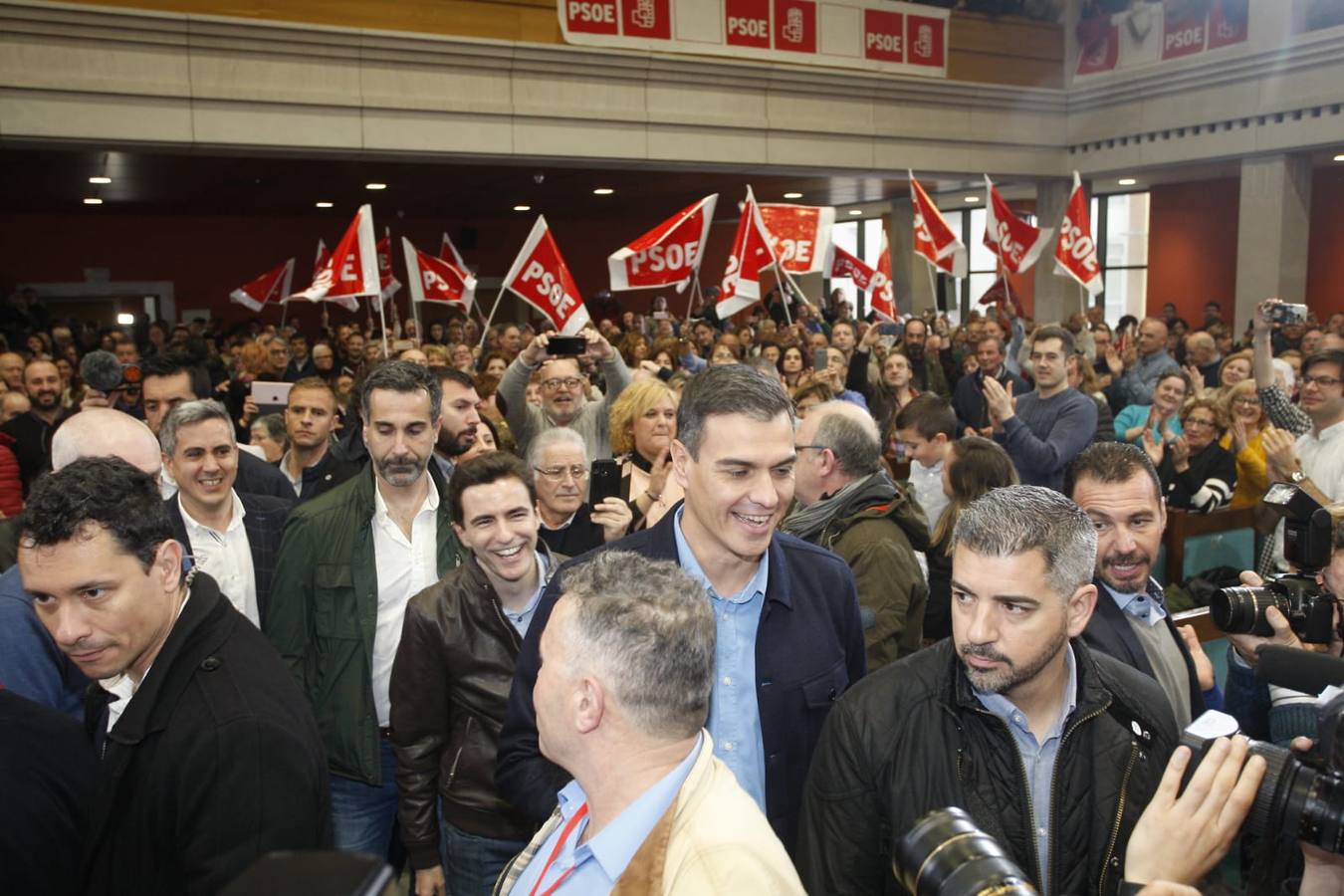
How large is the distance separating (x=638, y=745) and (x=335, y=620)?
6.44 ft

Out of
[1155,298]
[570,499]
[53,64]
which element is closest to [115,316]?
[53,64]

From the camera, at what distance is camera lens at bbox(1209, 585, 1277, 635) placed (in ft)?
8.54

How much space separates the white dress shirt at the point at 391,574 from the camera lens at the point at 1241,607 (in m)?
2.32

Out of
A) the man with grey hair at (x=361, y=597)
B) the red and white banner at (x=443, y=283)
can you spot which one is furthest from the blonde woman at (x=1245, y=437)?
the red and white banner at (x=443, y=283)

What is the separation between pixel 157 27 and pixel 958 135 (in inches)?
457

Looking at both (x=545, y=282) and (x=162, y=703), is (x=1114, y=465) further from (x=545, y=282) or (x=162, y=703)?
(x=545, y=282)

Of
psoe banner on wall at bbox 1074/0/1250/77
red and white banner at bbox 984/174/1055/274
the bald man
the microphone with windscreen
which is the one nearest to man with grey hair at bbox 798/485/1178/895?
the bald man

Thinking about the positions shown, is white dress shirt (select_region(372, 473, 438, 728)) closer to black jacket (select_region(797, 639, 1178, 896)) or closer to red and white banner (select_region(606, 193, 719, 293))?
black jacket (select_region(797, 639, 1178, 896))

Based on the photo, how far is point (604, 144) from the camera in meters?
13.9

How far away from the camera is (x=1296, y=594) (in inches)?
103

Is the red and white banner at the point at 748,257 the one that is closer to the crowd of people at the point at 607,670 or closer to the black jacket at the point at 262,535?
the crowd of people at the point at 607,670

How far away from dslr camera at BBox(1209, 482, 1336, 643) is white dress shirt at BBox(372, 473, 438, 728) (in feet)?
7.71

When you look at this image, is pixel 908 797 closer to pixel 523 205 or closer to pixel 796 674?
pixel 796 674

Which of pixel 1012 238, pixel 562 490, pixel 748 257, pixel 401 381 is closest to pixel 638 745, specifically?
pixel 401 381
